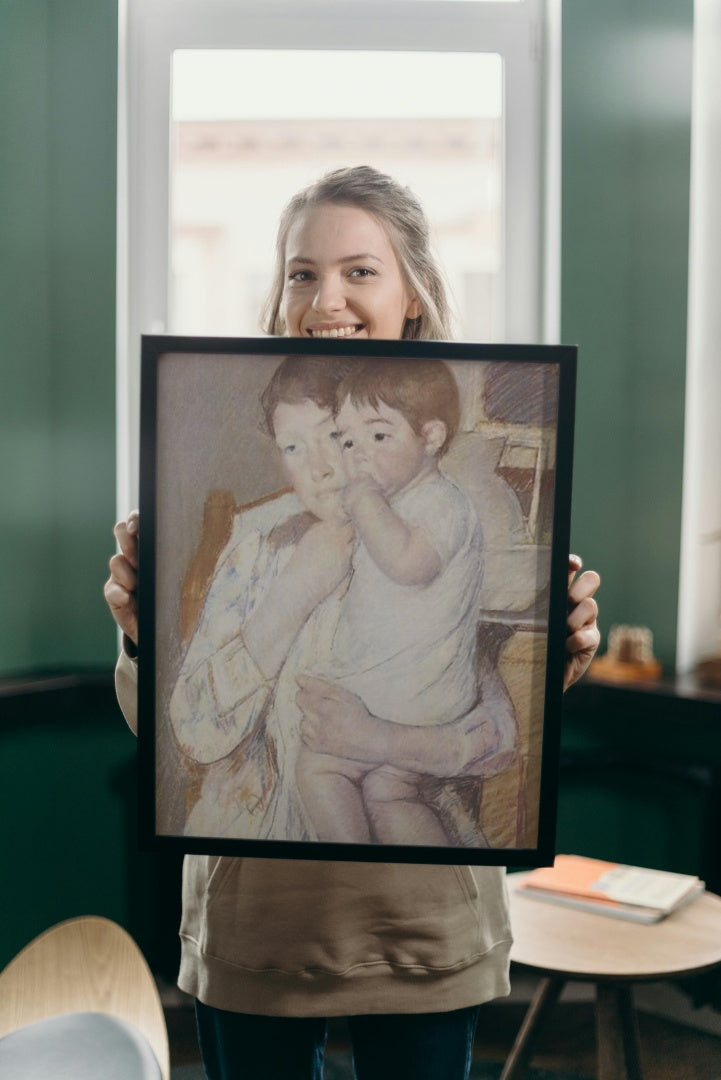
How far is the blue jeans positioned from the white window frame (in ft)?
5.66

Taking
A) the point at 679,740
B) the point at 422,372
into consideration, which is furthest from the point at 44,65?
the point at 679,740

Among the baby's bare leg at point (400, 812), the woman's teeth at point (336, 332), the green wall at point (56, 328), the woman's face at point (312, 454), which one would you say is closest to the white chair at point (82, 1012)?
the baby's bare leg at point (400, 812)

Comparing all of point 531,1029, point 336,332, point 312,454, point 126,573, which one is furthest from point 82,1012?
point 531,1029

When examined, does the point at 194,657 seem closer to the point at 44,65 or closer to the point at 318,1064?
the point at 318,1064

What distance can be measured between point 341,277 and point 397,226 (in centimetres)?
11

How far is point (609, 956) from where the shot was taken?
5.62 feet

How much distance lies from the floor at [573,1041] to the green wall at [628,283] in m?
0.90

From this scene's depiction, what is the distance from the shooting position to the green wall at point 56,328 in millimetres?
2500

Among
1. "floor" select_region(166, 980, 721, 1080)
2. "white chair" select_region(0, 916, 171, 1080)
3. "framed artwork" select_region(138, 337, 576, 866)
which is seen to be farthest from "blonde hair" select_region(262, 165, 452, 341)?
"floor" select_region(166, 980, 721, 1080)

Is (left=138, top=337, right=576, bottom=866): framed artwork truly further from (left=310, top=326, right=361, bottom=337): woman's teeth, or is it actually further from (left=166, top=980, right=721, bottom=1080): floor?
(left=166, top=980, right=721, bottom=1080): floor

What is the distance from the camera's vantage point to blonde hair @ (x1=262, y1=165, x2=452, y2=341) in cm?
119

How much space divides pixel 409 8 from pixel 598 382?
41.0 inches

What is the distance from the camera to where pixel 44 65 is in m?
2.55

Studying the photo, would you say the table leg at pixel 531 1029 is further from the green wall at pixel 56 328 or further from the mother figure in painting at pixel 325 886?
the green wall at pixel 56 328
